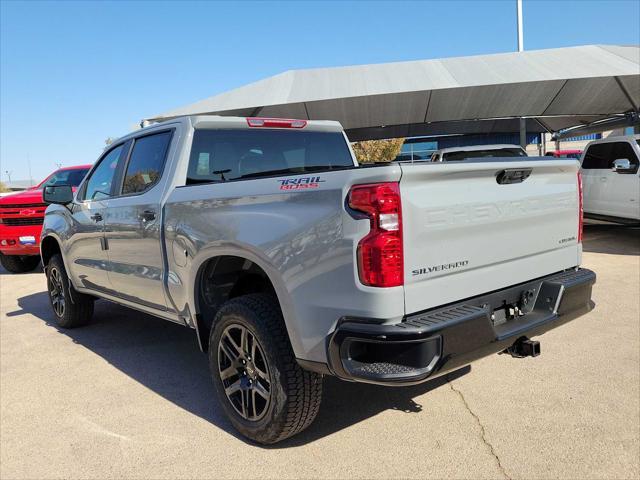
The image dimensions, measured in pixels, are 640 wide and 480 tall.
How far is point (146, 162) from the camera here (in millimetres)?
4039

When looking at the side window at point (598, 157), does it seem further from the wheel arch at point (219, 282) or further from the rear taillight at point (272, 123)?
the wheel arch at point (219, 282)

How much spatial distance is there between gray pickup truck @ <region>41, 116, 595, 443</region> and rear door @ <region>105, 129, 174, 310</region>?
2 centimetres

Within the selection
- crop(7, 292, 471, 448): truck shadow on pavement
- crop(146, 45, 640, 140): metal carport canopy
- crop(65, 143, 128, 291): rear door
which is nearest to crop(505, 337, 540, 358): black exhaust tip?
crop(7, 292, 471, 448): truck shadow on pavement

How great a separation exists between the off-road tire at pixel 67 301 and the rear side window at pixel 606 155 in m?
9.31

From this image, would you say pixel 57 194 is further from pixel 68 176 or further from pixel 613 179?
pixel 613 179

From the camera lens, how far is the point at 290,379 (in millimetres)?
2703

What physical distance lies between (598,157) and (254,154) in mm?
9059

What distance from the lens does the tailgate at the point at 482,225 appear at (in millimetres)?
2363

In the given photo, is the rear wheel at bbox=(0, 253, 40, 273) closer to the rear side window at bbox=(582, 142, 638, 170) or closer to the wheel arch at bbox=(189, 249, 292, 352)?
the wheel arch at bbox=(189, 249, 292, 352)

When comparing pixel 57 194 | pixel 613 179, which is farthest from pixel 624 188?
pixel 57 194

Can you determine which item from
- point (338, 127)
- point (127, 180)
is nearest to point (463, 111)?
→ point (338, 127)

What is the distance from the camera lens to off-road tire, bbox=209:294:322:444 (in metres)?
2.71

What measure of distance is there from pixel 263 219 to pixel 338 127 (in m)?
2.05

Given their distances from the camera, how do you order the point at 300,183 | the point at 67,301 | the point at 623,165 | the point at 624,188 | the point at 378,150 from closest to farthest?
the point at 300,183, the point at 67,301, the point at 623,165, the point at 624,188, the point at 378,150
